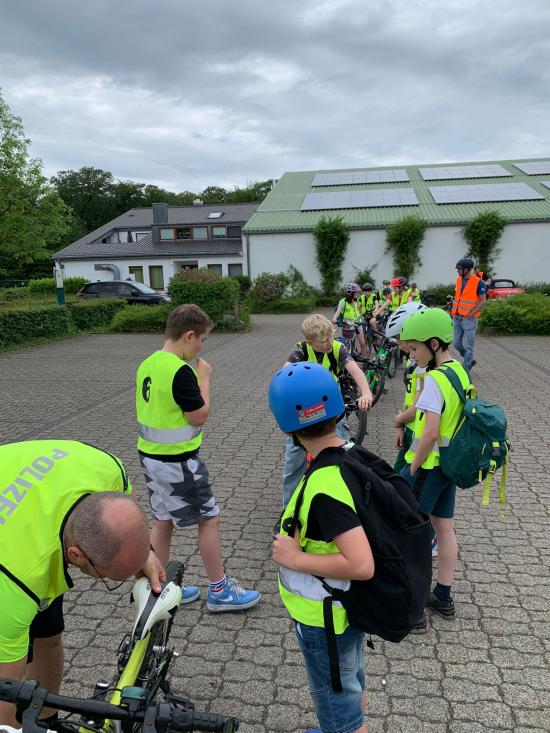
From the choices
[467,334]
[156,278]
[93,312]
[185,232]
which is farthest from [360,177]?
[467,334]

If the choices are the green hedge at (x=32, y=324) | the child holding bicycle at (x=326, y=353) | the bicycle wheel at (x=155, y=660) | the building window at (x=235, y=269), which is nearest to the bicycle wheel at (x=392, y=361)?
the child holding bicycle at (x=326, y=353)

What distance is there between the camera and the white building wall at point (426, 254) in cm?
2703

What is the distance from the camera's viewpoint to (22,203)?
20141 millimetres

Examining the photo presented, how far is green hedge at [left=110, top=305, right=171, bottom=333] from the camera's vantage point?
58.6ft

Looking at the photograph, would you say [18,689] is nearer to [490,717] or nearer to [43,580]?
[43,580]

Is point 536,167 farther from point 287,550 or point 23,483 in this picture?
point 23,483

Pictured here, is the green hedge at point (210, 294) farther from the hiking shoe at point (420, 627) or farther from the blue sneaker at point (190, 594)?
the hiking shoe at point (420, 627)

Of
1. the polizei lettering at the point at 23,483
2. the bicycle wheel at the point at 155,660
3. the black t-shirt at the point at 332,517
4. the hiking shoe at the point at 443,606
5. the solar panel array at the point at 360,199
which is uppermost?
the solar panel array at the point at 360,199

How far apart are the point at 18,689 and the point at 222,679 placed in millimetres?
1718

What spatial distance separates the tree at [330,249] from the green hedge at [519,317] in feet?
43.7

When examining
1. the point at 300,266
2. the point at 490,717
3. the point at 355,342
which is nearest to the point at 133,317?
the point at 355,342

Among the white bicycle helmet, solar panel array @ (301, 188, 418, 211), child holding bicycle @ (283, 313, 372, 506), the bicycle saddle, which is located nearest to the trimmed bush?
solar panel array @ (301, 188, 418, 211)

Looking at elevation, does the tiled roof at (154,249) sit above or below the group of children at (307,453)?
above

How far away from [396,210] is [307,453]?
96.2 feet
